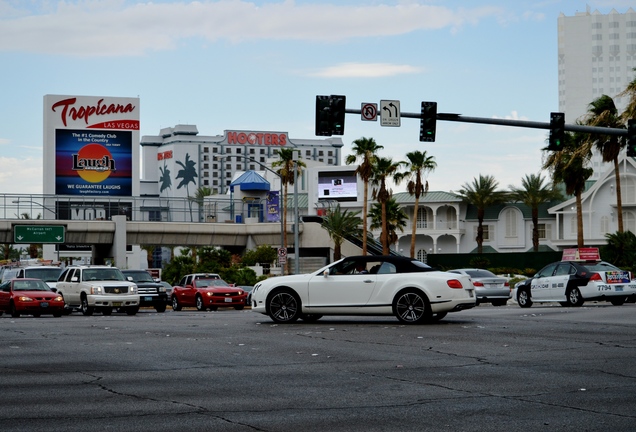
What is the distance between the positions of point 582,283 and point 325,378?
62.0 ft

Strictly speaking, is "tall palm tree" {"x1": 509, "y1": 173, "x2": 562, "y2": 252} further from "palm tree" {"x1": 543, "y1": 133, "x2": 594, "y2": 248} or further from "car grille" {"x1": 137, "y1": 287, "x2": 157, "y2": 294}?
"car grille" {"x1": 137, "y1": 287, "x2": 157, "y2": 294}

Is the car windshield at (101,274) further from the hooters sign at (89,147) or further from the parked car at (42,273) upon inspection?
the hooters sign at (89,147)

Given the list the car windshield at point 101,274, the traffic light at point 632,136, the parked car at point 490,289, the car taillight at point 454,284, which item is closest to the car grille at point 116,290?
the car windshield at point 101,274

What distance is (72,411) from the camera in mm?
9938

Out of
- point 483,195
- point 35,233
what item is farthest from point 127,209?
point 483,195

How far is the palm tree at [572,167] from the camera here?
5794 centimetres

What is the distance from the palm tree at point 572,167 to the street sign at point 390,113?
96.5 feet

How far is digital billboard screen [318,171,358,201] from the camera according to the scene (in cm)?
10912

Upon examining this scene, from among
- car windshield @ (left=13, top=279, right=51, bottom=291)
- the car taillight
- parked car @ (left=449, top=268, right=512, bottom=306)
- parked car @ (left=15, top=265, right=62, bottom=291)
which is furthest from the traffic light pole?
parked car @ (left=15, top=265, right=62, bottom=291)

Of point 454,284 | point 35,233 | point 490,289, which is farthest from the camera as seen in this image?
point 35,233

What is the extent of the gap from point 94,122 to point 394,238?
27.2 m

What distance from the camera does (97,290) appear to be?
31.6 m

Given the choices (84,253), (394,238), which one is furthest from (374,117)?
(84,253)

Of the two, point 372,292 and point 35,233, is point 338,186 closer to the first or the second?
point 35,233
